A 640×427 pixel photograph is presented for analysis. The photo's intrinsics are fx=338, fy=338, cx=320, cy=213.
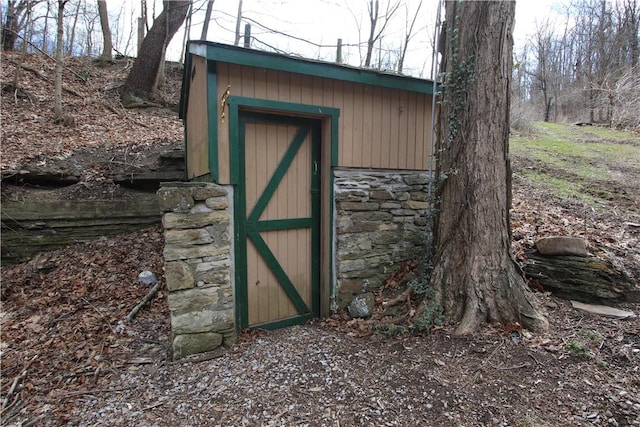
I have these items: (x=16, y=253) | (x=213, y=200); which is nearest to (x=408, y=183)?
(x=213, y=200)

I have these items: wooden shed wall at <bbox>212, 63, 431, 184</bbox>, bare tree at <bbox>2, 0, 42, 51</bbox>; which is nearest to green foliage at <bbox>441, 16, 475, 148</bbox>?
wooden shed wall at <bbox>212, 63, 431, 184</bbox>

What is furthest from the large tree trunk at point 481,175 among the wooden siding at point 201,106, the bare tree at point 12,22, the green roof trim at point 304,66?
the bare tree at point 12,22

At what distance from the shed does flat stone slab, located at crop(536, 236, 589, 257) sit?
4.17ft

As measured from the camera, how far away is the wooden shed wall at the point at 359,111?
316 cm

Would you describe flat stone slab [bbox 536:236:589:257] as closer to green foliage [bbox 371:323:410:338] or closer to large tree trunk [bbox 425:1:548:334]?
large tree trunk [bbox 425:1:548:334]

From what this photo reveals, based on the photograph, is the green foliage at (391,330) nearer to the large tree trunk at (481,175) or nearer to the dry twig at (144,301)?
the large tree trunk at (481,175)

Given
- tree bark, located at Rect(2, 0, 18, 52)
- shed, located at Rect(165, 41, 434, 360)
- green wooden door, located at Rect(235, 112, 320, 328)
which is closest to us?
shed, located at Rect(165, 41, 434, 360)

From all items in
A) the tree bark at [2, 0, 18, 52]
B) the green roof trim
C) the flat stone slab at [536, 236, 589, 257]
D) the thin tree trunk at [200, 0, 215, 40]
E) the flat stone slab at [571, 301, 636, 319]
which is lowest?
the flat stone slab at [571, 301, 636, 319]

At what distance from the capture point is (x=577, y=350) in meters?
2.57

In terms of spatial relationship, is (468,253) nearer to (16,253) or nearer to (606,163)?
(16,253)

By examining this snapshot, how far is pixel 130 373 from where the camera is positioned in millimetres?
2852

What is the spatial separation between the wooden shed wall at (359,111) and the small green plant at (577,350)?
7.63ft

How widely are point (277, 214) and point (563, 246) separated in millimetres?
2981

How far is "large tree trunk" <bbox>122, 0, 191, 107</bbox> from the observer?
7.91 meters
